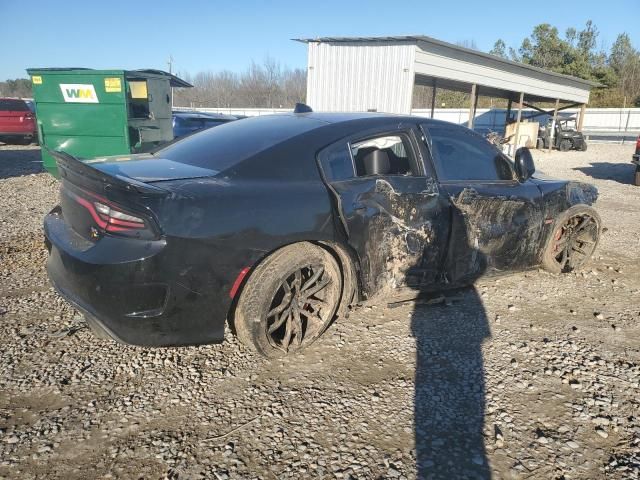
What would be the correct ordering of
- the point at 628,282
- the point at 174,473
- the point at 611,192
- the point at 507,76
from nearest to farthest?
the point at 174,473
the point at 628,282
the point at 611,192
the point at 507,76

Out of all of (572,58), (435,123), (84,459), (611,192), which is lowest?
(84,459)

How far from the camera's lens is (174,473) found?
2.00 meters

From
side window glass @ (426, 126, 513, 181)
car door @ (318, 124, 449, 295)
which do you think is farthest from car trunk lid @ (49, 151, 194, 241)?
side window glass @ (426, 126, 513, 181)

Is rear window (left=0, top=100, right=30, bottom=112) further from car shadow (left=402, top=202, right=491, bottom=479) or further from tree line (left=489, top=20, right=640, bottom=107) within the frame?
tree line (left=489, top=20, right=640, bottom=107)

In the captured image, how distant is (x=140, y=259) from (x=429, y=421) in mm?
1669

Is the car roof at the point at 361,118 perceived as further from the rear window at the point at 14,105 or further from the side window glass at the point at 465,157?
the rear window at the point at 14,105

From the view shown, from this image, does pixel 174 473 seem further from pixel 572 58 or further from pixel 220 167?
pixel 572 58

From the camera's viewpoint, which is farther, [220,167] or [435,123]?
[435,123]

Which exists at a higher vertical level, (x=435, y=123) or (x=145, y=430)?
(x=435, y=123)

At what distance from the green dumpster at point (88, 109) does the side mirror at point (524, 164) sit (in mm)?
6761

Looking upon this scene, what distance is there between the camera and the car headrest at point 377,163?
10.5ft

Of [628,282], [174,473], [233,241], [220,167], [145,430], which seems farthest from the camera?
[628,282]

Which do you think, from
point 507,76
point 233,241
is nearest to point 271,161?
point 233,241

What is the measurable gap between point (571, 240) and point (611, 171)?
42.5 feet
